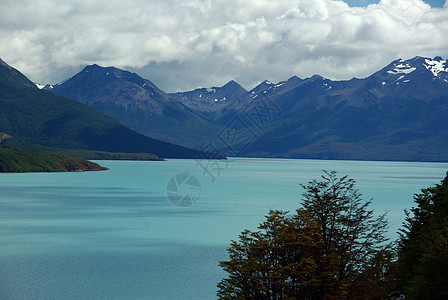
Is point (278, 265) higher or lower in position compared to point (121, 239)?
higher

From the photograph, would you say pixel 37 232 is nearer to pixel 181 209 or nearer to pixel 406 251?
pixel 181 209

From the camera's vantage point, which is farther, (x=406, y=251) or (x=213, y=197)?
(x=213, y=197)

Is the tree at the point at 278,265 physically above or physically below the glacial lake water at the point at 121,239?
above

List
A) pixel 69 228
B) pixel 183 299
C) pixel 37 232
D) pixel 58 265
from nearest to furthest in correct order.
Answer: pixel 183 299 → pixel 58 265 → pixel 37 232 → pixel 69 228

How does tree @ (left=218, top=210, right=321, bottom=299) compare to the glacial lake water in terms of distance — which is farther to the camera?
the glacial lake water

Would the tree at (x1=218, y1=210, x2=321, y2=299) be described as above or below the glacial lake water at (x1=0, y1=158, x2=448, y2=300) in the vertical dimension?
above

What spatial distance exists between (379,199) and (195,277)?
8021cm

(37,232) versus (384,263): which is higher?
(384,263)

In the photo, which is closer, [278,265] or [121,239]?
[278,265]

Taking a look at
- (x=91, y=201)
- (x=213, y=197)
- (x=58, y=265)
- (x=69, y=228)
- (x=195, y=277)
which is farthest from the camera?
(x=213, y=197)

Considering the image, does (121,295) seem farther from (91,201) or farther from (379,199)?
(379,199)

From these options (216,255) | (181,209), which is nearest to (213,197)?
(181,209)

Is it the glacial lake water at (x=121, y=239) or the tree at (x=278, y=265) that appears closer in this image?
the tree at (x=278, y=265)

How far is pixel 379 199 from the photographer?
12031cm
